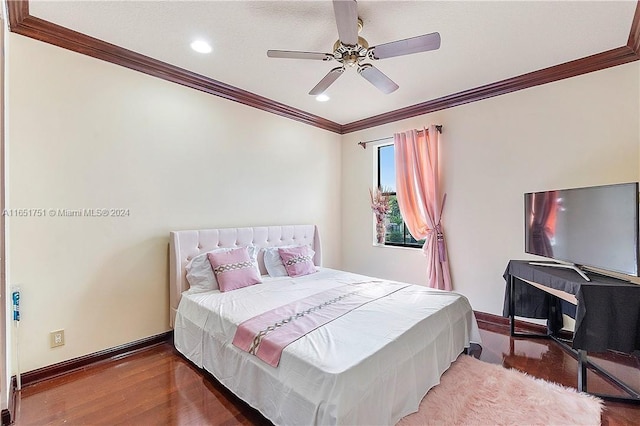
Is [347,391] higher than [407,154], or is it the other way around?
[407,154]

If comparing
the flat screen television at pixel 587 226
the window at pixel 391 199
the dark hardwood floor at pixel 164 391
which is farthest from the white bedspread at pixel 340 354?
the window at pixel 391 199

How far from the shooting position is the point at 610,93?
8.82 feet

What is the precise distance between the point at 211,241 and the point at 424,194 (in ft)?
8.79

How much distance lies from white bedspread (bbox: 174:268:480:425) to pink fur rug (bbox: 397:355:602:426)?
10 cm

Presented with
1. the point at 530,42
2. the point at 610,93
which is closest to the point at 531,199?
the point at 610,93

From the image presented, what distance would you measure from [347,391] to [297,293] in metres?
1.32

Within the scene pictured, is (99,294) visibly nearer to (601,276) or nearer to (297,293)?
(297,293)

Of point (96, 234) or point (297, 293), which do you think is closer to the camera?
point (96, 234)

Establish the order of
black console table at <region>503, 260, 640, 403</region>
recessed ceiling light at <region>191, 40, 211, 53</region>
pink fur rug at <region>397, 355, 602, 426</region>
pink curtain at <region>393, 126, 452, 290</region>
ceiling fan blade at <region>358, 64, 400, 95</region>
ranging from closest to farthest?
pink fur rug at <region>397, 355, 602, 426</region> → black console table at <region>503, 260, 640, 403</region> → ceiling fan blade at <region>358, 64, 400, 95</region> → recessed ceiling light at <region>191, 40, 211, 53</region> → pink curtain at <region>393, 126, 452, 290</region>

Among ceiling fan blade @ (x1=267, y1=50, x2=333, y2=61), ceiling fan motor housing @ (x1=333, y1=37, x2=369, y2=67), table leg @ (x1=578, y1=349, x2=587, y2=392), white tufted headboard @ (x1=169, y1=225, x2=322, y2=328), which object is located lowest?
table leg @ (x1=578, y1=349, x2=587, y2=392)

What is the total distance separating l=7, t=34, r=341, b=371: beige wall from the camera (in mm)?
2201

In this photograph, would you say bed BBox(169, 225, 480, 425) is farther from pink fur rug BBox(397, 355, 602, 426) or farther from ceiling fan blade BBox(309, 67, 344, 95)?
ceiling fan blade BBox(309, 67, 344, 95)

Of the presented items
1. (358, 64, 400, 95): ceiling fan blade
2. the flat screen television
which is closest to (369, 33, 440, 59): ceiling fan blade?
(358, 64, 400, 95): ceiling fan blade

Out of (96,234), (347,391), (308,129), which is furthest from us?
(308,129)
